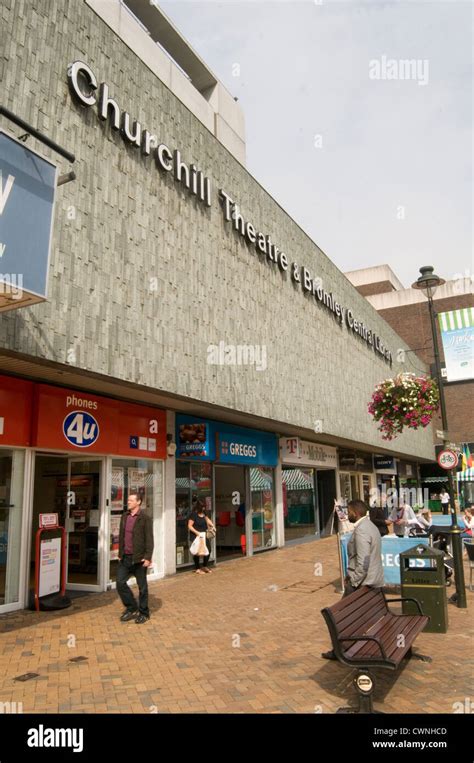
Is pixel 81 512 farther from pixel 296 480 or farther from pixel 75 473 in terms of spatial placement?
pixel 296 480

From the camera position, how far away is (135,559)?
25.4 ft

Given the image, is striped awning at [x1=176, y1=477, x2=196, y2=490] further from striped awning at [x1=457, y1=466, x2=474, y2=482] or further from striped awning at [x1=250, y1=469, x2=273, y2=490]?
striped awning at [x1=457, y1=466, x2=474, y2=482]

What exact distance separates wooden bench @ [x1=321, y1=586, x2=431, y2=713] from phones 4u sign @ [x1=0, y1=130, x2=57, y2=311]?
424 centimetres

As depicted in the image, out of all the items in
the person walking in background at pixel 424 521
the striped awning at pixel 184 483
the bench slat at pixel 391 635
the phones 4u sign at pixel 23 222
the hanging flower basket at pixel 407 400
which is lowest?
the bench slat at pixel 391 635

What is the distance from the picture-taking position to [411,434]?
2977cm

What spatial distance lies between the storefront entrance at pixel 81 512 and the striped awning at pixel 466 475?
1291 inches

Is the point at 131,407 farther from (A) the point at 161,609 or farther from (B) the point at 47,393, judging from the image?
(A) the point at 161,609

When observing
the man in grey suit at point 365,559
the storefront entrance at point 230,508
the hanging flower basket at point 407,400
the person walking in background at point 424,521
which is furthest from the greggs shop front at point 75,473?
the person walking in background at point 424,521

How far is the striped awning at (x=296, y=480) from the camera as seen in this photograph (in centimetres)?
1880

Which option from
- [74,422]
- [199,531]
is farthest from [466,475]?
Result: [74,422]

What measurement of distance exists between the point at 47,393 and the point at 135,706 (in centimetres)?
553

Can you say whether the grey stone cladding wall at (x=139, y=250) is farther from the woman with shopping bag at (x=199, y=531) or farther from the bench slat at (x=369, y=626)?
the bench slat at (x=369, y=626)
